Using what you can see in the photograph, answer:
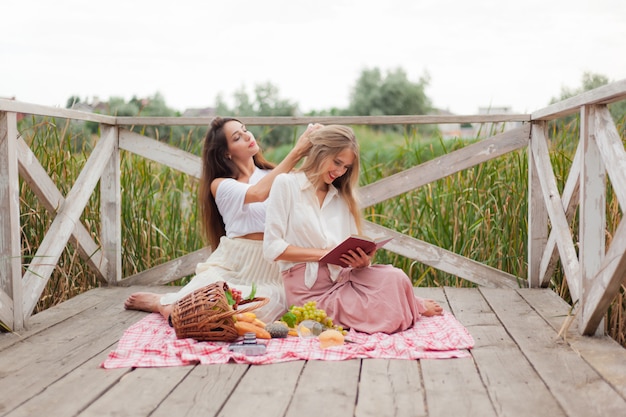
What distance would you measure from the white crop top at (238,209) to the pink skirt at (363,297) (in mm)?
384

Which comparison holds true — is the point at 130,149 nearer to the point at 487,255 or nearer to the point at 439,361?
the point at 487,255

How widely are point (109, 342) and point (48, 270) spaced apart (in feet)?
2.65

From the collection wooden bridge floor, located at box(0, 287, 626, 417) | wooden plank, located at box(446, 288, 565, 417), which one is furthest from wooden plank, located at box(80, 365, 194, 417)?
wooden plank, located at box(446, 288, 565, 417)

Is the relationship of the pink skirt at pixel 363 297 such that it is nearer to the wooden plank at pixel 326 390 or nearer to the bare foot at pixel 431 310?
the bare foot at pixel 431 310

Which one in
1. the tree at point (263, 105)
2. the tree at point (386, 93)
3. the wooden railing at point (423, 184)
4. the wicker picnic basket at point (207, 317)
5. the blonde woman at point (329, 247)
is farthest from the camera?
the tree at point (386, 93)

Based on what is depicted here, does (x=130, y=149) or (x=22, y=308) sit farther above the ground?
(x=130, y=149)

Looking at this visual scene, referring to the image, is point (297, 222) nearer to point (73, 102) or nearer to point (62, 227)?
point (62, 227)

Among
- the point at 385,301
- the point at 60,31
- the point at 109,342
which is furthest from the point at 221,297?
the point at 60,31

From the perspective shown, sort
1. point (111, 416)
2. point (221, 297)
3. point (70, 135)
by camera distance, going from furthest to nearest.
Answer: point (70, 135)
point (221, 297)
point (111, 416)

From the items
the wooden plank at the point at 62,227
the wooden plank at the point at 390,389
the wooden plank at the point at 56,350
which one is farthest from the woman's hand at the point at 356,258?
the wooden plank at the point at 62,227

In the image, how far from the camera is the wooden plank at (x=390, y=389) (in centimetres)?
224

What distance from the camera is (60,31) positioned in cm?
1066

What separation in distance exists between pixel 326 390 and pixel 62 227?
214 cm

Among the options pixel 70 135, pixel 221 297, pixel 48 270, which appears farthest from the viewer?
pixel 70 135
